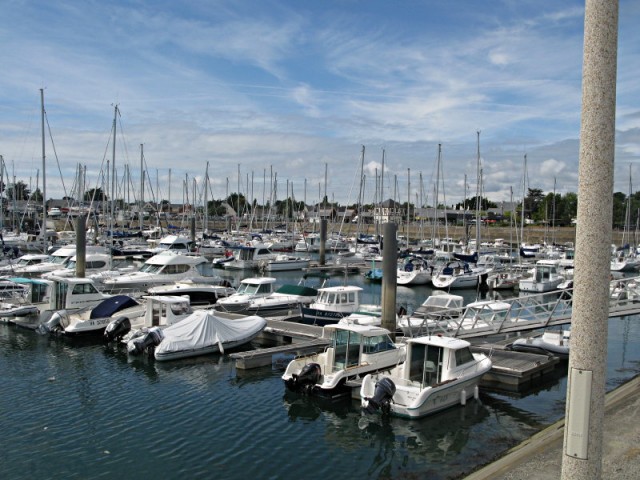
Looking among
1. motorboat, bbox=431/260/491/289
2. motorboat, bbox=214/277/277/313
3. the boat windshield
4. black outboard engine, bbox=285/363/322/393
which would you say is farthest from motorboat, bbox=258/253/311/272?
black outboard engine, bbox=285/363/322/393

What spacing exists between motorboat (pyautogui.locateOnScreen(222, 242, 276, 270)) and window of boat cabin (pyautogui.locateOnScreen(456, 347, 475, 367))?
159 feet

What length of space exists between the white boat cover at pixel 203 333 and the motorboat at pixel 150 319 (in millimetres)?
1520

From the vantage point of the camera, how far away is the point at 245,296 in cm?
3662

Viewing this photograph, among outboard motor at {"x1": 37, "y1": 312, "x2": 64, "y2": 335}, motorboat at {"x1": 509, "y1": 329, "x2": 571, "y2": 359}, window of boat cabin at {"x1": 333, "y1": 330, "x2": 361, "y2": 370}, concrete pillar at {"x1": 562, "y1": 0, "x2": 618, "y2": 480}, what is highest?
concrete pillar at {"x1": 562, "y1": 0, "x2": 618, "y2": 480}

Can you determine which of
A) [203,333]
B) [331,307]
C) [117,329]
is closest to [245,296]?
[331,307]

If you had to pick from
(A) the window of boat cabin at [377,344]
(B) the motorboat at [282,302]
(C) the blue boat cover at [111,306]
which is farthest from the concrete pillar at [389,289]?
(C) the blue boat cover at [111,306]

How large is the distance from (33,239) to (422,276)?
200 ft

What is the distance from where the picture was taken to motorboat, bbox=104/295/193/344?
1124 inches

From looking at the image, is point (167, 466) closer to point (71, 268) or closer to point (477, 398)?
point (477, 398)

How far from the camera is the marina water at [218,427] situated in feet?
50.5

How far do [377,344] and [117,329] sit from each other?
13.6m

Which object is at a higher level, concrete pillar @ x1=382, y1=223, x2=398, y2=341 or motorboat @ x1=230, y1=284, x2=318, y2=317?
concrete pillar @ x1=382, y1=223, x2=398, y2=341

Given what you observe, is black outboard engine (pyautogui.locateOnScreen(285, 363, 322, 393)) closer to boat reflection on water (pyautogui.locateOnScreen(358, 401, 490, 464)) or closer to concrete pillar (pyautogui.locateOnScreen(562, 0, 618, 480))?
boat reflection on water (pyautogui.locateOnScreen(358, 401, 490, 464))

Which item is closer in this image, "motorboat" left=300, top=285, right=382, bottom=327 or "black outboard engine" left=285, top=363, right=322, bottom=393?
"black outboard engine" left=285, top=363, right=322, bottom=393
